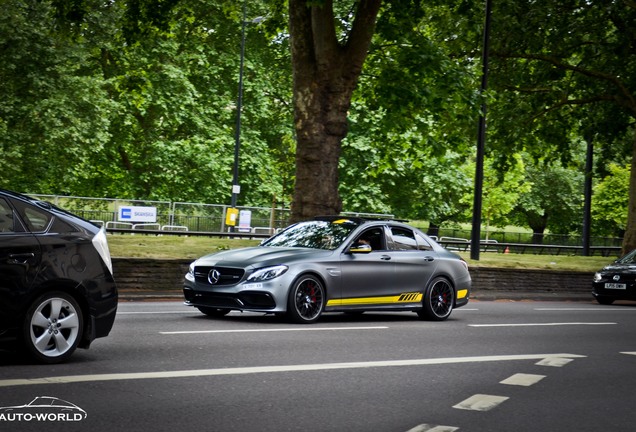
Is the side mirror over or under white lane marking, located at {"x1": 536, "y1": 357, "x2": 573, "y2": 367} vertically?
over

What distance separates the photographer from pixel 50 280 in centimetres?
882

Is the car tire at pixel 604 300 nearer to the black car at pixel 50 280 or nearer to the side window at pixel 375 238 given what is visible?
the side window at pixel 375 238

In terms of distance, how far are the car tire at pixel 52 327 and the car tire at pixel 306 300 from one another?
16.8 feet

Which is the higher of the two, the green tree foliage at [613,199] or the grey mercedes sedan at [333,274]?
the green tree foliage at [613,199]

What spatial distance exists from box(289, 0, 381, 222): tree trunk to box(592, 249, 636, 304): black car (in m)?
6.83

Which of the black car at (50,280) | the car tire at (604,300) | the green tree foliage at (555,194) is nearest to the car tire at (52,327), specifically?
the black car at (50,280)

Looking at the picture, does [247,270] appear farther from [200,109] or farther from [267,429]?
[200,109]

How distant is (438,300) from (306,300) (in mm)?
2871

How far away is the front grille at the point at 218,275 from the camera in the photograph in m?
13.8

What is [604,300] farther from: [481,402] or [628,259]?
[481,402]

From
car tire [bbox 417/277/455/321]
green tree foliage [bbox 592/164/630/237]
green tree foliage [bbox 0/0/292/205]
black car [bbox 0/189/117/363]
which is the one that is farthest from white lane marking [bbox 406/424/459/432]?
green tree foliage [bbox 592/164/630/237]

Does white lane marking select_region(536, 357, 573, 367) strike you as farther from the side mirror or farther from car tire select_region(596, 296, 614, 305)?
car tire select_region(596, 296, 614, 305)

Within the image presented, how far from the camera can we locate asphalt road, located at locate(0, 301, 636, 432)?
7.15 m

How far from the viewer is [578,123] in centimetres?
3959
